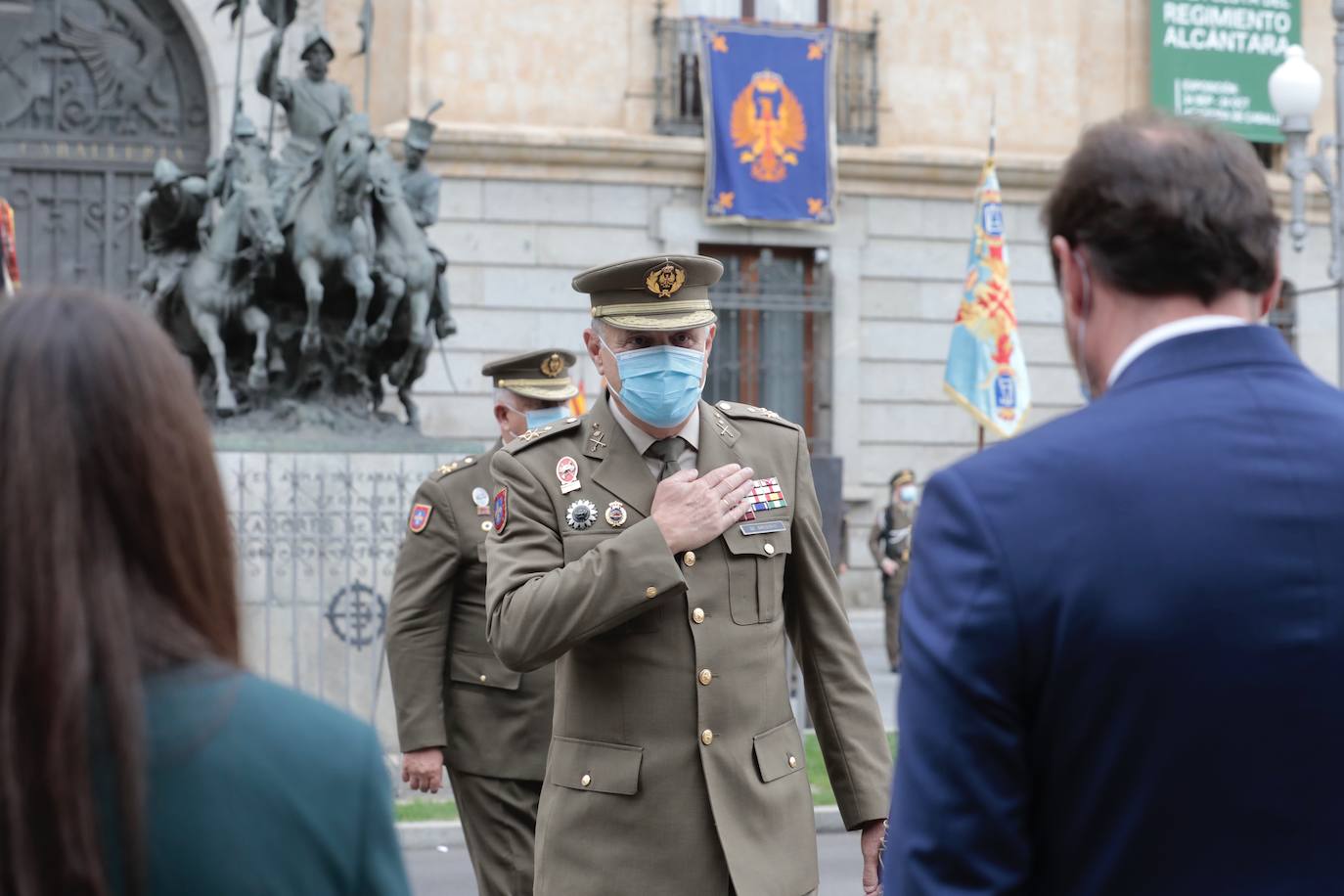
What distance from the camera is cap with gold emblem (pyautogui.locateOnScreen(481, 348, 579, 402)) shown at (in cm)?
631

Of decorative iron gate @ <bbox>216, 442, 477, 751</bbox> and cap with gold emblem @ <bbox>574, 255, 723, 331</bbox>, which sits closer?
cap with gold emblem @ <bbox>574, 255, 723, 331</bbox>

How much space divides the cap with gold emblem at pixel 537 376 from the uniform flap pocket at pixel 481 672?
3.59 ft

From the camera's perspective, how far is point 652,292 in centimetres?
425

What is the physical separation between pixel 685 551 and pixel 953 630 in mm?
1872

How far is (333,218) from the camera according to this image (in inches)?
444

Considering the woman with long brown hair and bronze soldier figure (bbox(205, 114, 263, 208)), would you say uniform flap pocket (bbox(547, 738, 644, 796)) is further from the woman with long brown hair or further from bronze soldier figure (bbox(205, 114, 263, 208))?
bronze soldier figure (bbox(205, 114, 263, 208))

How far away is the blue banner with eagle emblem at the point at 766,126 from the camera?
2114 centimetres

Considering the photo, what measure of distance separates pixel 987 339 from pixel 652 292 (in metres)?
12.2

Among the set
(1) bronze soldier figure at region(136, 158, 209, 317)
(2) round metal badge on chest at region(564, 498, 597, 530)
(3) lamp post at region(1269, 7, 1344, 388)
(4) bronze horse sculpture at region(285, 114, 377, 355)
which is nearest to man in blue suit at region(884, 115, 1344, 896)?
(2) round metal badge on chest at region(564, 498, 597, 530)

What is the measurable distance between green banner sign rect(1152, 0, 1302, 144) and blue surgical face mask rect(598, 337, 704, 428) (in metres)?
20.0

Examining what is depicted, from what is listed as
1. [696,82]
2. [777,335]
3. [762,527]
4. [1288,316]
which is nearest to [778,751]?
[762,527]

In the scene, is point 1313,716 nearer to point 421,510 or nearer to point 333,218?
point 421,510

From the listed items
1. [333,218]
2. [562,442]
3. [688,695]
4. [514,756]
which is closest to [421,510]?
[514,756]

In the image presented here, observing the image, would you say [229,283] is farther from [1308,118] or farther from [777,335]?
[777,335]
